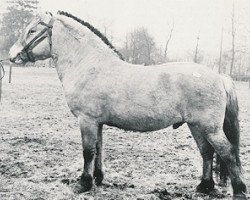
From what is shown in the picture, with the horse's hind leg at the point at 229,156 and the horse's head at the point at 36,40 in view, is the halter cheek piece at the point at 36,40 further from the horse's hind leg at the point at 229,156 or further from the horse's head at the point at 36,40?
the horse's hind leg at the point at 229,156

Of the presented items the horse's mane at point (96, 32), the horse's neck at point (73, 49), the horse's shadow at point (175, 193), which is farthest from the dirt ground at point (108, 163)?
the horse's mane at point (96, 32)

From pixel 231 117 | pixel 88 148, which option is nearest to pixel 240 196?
pixel 231 117

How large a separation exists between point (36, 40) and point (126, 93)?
1.71 m

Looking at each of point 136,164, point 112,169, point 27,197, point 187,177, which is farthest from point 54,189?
point 187,177

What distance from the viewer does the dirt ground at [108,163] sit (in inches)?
199

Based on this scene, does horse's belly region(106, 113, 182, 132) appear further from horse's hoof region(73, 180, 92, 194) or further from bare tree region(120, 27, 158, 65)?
bare tree region(120, 27, 158, 65)

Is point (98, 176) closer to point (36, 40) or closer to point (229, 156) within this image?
point (229, 156)

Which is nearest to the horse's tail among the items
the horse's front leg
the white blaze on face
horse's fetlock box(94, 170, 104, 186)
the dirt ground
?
the dirt ground

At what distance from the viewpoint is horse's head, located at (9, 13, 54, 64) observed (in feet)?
17.0

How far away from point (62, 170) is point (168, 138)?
3.63 metres

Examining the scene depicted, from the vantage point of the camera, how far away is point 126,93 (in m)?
4.73

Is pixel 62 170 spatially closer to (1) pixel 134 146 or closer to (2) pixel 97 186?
(2) pixel 97 186

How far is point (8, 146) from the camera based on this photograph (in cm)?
748

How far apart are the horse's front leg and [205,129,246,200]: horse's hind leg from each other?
1639mm
